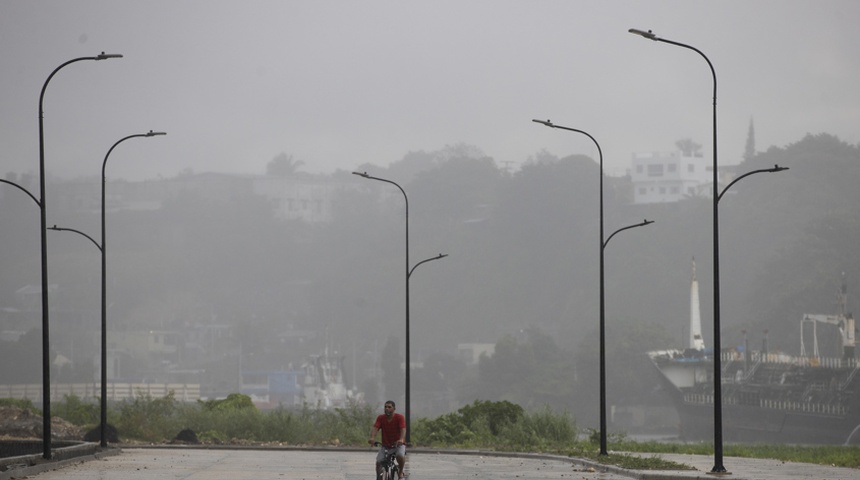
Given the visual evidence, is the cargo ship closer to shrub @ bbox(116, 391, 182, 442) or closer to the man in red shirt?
shrub @ bbox(116, 391, 182, 442)

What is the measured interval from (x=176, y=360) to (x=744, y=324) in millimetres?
85065

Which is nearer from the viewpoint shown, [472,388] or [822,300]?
[822,300]

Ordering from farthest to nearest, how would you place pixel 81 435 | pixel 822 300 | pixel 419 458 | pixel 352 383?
pixel 352 383
pixel 822 300
pixel 81 435
pixel 419 458

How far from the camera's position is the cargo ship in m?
128

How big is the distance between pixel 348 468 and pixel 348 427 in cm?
1819

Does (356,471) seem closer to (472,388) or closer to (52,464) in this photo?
(52,464)

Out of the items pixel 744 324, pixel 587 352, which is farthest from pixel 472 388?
pixel 744 324

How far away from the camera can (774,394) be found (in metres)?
134

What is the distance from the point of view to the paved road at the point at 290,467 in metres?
26.9

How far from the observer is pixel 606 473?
29719mm

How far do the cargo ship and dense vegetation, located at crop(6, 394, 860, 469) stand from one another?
82.0 m

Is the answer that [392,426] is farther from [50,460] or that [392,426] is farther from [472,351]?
[472,351]

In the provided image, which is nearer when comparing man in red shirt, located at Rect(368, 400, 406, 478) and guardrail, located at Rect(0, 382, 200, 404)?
man in red shirt, located at Rect(368, 400, 406, 478)

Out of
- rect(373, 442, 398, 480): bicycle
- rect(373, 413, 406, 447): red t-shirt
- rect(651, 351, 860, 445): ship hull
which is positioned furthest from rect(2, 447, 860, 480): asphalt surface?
rect(651, 351, 860, 445): ship hull
